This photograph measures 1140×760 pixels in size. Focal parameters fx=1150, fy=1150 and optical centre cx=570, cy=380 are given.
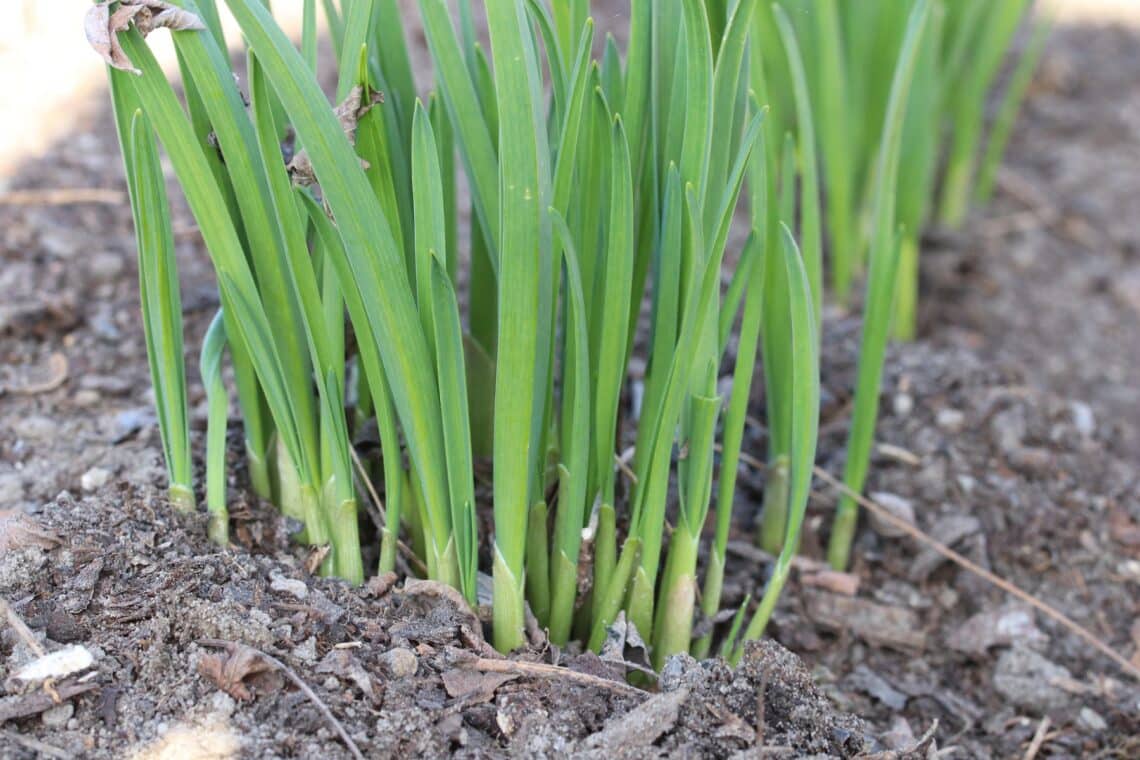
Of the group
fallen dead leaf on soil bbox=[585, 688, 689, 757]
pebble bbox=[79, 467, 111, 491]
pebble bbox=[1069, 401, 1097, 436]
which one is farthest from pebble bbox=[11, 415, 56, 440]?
pebble bbox=[1069, 401, 1097, 436]

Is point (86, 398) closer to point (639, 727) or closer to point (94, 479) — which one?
point (94, 479)

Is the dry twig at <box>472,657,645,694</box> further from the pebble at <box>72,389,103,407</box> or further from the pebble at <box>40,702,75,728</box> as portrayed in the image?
the pebble at <box>72,389,103,407</box>

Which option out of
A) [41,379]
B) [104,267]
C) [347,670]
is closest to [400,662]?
[347,670]

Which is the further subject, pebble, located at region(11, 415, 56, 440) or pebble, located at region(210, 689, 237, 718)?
pebble, located at region(11, 415, 56, 440)

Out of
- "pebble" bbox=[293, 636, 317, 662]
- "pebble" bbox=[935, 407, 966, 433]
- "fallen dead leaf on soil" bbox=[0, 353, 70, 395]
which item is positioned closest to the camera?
"pebble" bbox=[293, 636, 317, 662]

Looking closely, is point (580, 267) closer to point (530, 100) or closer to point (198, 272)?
point (530, 100)

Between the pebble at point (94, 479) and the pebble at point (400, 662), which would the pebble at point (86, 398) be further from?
the pebble at point (400, 662)

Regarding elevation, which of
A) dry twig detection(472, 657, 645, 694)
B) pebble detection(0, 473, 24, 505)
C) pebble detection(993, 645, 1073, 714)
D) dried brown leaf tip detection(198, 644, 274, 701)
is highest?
pebble detection(0, 473, 24, 505)
